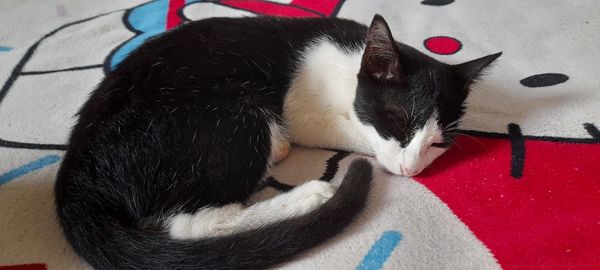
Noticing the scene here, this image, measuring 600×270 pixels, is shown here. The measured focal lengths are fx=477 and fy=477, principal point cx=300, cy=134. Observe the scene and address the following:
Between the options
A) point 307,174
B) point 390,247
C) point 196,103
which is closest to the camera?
point 390,247

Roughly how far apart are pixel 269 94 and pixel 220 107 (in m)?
0.17

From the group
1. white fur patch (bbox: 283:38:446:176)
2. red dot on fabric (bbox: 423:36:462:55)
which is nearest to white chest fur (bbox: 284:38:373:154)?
white fur patch (bbox: 283:38:446:176)

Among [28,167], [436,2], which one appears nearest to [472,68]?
[436,2]

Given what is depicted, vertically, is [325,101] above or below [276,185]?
above

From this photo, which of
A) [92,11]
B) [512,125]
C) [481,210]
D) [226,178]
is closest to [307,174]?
[226,178]

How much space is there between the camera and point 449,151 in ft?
3.65

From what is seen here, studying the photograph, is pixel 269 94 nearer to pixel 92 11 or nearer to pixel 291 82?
pixel 291 82

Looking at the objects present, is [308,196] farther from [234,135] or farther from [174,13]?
[174,13]

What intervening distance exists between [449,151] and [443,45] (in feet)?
1.78

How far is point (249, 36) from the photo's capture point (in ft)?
3.90

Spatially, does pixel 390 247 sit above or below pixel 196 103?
below

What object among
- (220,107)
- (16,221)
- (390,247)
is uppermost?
(220,107)

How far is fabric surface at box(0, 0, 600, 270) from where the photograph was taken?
0.85 metres

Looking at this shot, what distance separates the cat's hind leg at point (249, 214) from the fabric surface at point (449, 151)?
0.27 ft
